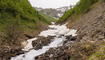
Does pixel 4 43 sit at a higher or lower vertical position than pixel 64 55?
higher

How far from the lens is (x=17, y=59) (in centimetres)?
2002

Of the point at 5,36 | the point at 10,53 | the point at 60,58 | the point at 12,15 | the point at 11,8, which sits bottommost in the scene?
the point at 60,58

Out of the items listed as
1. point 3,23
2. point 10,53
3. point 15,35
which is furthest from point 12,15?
point 10,53

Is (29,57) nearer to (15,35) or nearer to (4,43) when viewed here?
(4,43)

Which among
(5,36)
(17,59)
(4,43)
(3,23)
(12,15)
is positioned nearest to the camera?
(17,59)

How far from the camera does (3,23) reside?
32.4 metres

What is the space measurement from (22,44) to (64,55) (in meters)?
13.1

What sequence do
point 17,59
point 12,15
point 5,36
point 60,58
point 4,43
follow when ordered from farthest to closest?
point 12,15, point 5,36, point 4,43, point 17,59, point 60,58

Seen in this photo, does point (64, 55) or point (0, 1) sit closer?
point (64, 55)

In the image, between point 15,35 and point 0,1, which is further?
point 0,1

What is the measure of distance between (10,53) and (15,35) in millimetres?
5815

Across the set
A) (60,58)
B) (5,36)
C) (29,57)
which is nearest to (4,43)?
(5,36)

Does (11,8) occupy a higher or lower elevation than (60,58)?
higher

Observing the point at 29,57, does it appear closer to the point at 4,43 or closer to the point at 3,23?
the point at 4,43
